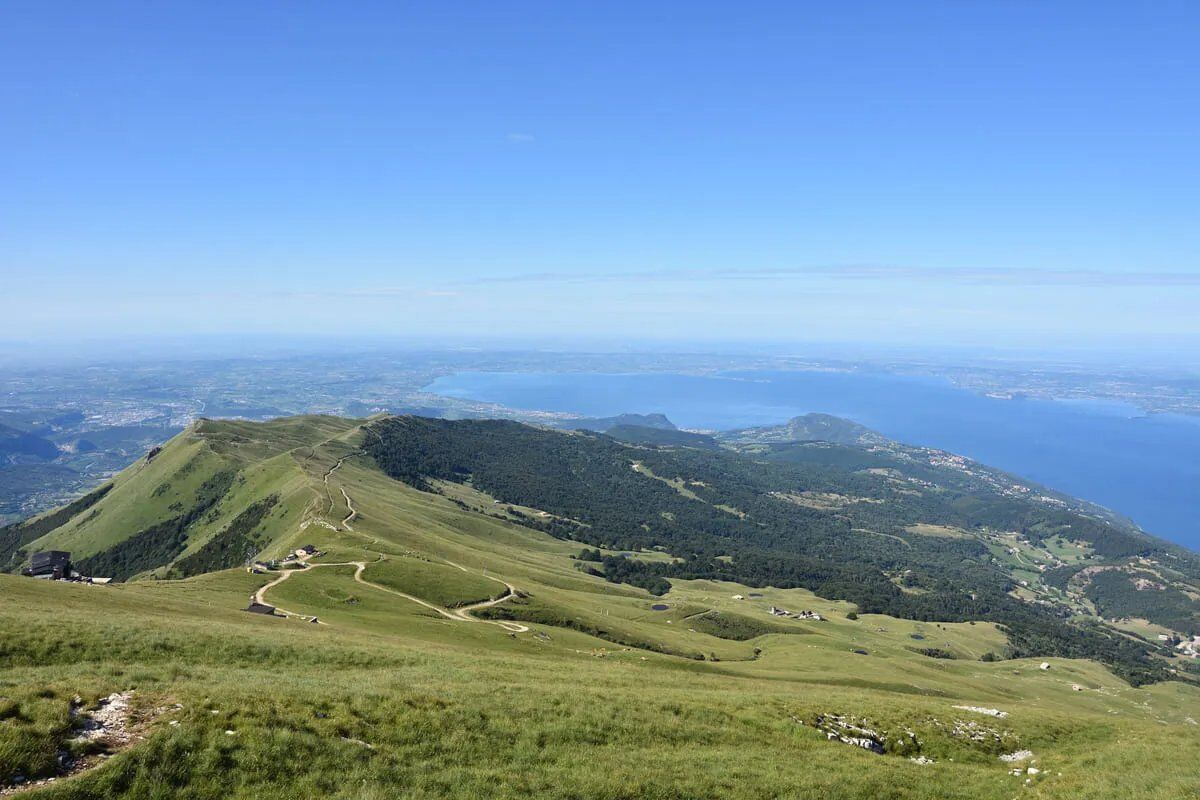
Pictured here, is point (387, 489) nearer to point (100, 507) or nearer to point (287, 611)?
point (100, 507)

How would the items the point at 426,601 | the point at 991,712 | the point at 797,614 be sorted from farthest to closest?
the point at 797,614
the point at 426,601
the point at 991,712

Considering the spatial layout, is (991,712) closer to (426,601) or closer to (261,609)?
(261,609)

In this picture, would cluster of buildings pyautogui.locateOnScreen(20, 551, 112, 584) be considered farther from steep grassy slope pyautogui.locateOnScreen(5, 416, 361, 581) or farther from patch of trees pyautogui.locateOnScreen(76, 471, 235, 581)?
patch of trees pyautogui.locateOnScreen(76, 471, 235, 581)

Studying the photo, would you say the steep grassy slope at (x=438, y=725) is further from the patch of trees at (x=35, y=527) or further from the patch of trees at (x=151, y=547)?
the patch of trees at (x=35, y=527)

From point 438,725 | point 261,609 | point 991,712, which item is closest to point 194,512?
point 261,609

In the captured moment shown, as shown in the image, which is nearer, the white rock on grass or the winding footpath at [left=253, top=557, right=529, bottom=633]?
the white rock on grass

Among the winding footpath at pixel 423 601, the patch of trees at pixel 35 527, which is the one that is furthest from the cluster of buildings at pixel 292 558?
the patch of trees at pixel 35 527

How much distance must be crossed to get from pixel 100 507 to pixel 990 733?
230 m

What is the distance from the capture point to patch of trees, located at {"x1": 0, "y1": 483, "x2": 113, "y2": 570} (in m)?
173

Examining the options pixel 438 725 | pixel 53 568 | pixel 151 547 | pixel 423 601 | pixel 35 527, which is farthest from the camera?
pixel 35 527

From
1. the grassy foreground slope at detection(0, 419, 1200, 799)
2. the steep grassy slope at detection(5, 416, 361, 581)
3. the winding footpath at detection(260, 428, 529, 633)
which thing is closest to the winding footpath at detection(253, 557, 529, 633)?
the winding footpath at detection(260, 428, 529, 633)

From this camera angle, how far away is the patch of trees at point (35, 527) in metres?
173

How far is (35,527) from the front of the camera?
607 ft

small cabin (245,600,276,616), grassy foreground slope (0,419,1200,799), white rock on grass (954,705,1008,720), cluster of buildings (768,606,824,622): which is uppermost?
grassy foreground slope (0,419,1200,799)
